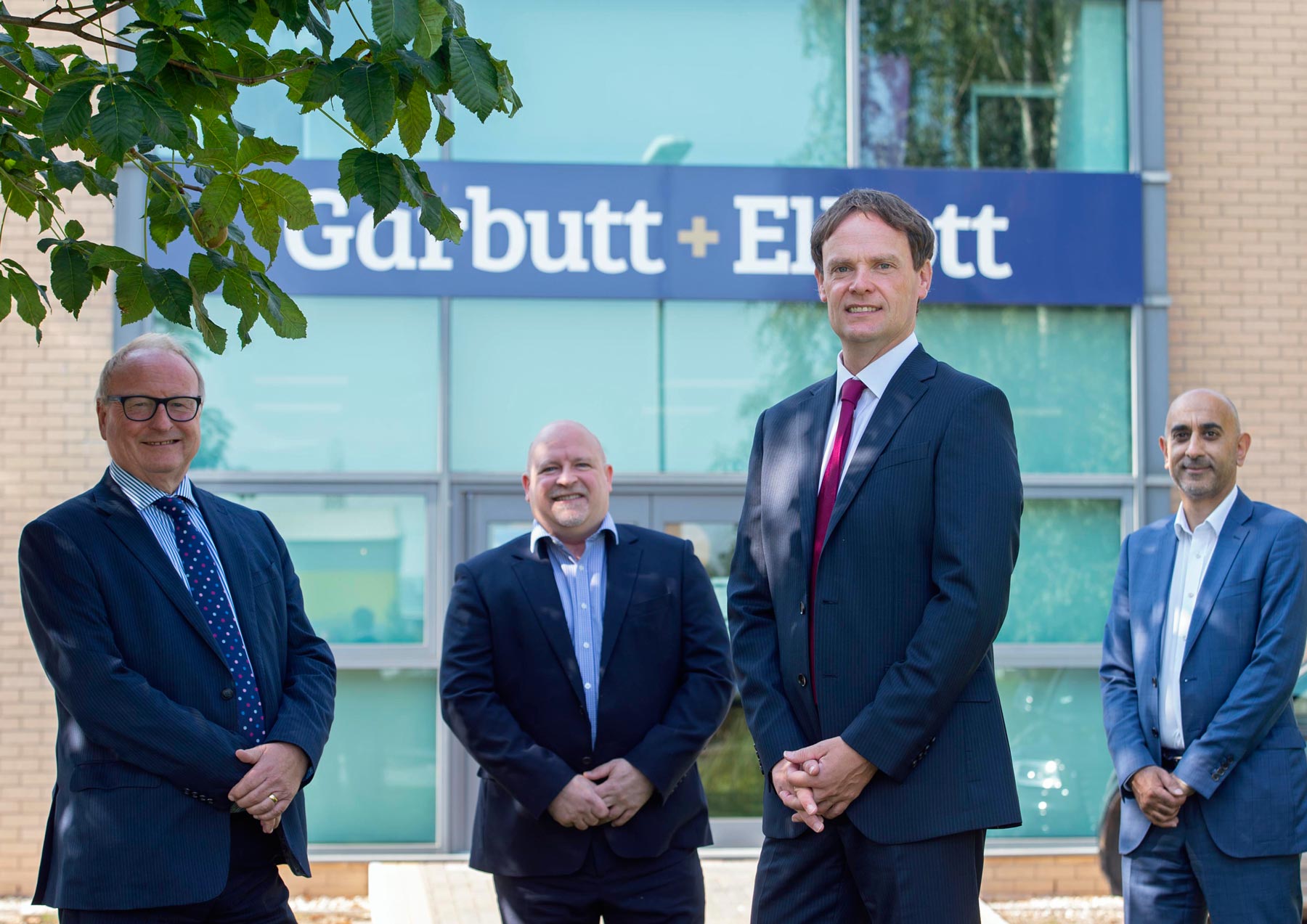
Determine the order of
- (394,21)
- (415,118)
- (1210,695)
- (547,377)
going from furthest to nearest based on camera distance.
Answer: (547,377)
(1210,695)
(415,118)
(394,21)

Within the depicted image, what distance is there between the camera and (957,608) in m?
2.95

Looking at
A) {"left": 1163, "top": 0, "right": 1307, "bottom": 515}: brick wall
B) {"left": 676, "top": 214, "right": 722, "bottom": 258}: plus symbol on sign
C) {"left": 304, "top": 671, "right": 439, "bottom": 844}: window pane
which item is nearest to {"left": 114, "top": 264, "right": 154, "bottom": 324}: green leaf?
{"left": 304, "top": 671, "right": 439, "bottom": 844}: window pane

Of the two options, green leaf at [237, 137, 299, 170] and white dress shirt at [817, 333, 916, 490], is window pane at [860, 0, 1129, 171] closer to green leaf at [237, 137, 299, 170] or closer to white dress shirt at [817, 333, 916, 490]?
white dress shirt at [817, 333, 916, 490]

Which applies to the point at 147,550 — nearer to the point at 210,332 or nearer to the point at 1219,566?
the point at 210,332

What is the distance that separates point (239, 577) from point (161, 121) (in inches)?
55.1

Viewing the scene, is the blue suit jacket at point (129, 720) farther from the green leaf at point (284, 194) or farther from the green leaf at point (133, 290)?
the green leaf at point (284, 194)

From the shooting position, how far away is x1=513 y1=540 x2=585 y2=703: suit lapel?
4.24 m

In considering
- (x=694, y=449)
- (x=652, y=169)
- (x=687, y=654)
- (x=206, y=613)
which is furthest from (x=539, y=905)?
(x=652, y=169)

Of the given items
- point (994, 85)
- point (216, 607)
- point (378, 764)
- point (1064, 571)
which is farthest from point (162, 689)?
point (994, 85)

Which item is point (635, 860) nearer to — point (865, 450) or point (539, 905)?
point (539, 905)

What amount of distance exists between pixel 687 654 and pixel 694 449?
4011 millimetres

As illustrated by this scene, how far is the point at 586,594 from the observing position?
4363 millimetres

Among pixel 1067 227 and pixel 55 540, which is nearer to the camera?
pixel 55 540

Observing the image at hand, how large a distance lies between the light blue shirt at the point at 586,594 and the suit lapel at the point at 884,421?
4.36 feet
